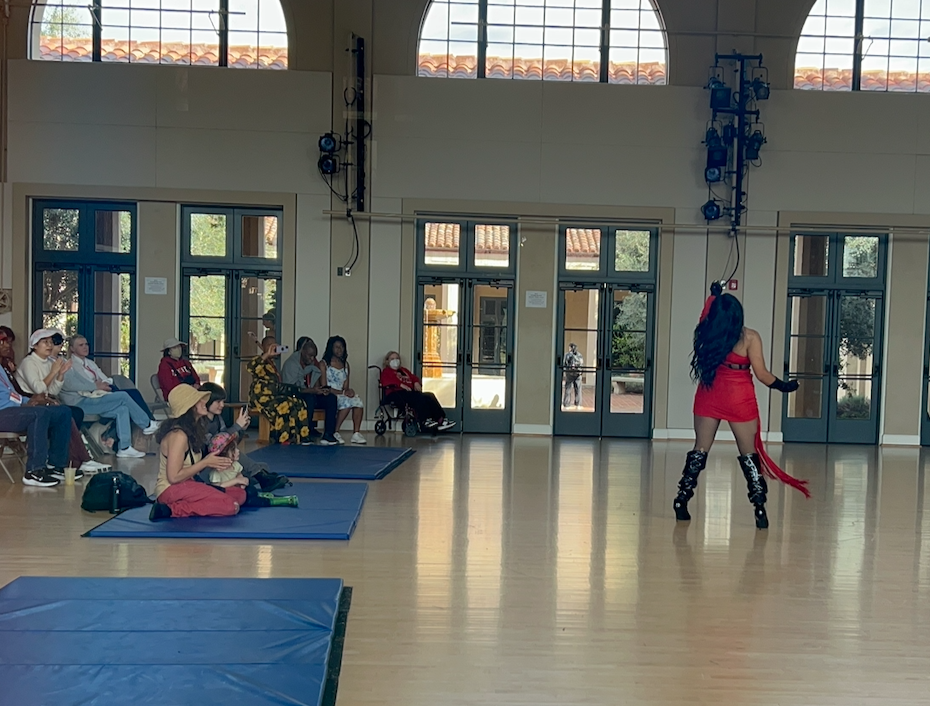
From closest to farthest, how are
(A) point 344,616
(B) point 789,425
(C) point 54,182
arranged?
(A) point 344,616, (C) point 54,182, (B) point 789,425

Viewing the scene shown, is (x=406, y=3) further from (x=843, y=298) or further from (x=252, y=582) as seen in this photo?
(x=252, y=582)

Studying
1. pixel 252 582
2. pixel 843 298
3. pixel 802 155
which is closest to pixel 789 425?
pixel 843 298

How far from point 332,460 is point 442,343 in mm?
3473

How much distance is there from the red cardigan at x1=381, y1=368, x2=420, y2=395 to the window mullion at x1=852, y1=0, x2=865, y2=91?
6.92 meters

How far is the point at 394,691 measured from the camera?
132 inches

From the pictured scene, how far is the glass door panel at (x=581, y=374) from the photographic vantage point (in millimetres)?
11938

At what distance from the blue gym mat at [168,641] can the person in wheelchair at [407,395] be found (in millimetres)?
6625

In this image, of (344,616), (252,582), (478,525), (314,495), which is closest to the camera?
(344,616)

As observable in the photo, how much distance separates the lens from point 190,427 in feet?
19.7

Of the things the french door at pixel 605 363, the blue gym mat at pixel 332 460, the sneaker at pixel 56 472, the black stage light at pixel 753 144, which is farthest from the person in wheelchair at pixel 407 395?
the black stage light at pixel 753 144

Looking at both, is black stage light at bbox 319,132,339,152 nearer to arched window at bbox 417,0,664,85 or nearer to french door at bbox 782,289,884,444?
arched window at bbox 417,0,664,85

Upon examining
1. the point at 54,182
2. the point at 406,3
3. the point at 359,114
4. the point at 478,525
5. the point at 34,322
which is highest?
the point at 406,3

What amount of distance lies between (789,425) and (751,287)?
1.92m

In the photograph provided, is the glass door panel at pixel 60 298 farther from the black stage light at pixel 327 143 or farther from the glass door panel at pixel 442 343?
the glass door panel at pixel 442 343
